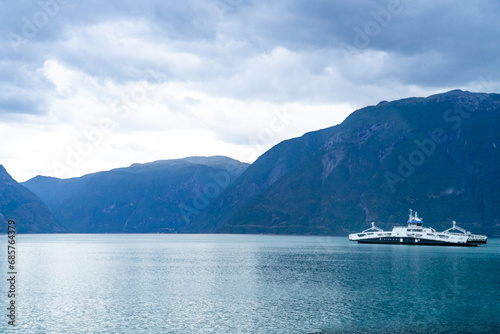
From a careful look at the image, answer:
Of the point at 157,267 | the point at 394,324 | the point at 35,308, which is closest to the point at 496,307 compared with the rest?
the point at 394,324

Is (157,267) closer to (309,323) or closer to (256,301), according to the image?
(256,301)

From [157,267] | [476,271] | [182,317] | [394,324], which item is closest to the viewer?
[394,324]

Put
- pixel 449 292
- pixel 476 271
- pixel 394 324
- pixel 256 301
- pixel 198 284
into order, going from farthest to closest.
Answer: pixel 476 271 < pixel 198 284 < pixel 449 292 < pixel 256 301 < pixel 394 324

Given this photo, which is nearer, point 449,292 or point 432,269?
point 449,292

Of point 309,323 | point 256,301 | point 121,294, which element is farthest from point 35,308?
point 309,323

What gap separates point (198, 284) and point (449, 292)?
1616 inches

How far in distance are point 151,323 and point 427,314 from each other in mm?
31915

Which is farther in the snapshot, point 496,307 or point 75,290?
point 75,290

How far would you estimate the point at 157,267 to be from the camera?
124 m

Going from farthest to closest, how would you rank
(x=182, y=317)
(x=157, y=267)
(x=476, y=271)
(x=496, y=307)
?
(x=157, y=267)
(x=476, y=271)
(x=496, y=307)
(x=182, y=317)

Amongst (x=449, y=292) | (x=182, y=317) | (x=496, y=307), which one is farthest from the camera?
(x=449, y=292)

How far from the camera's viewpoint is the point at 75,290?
82000 mm

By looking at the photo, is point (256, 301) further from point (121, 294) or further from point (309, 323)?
point (121, 294)

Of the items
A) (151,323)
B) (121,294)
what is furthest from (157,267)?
(151,323)
